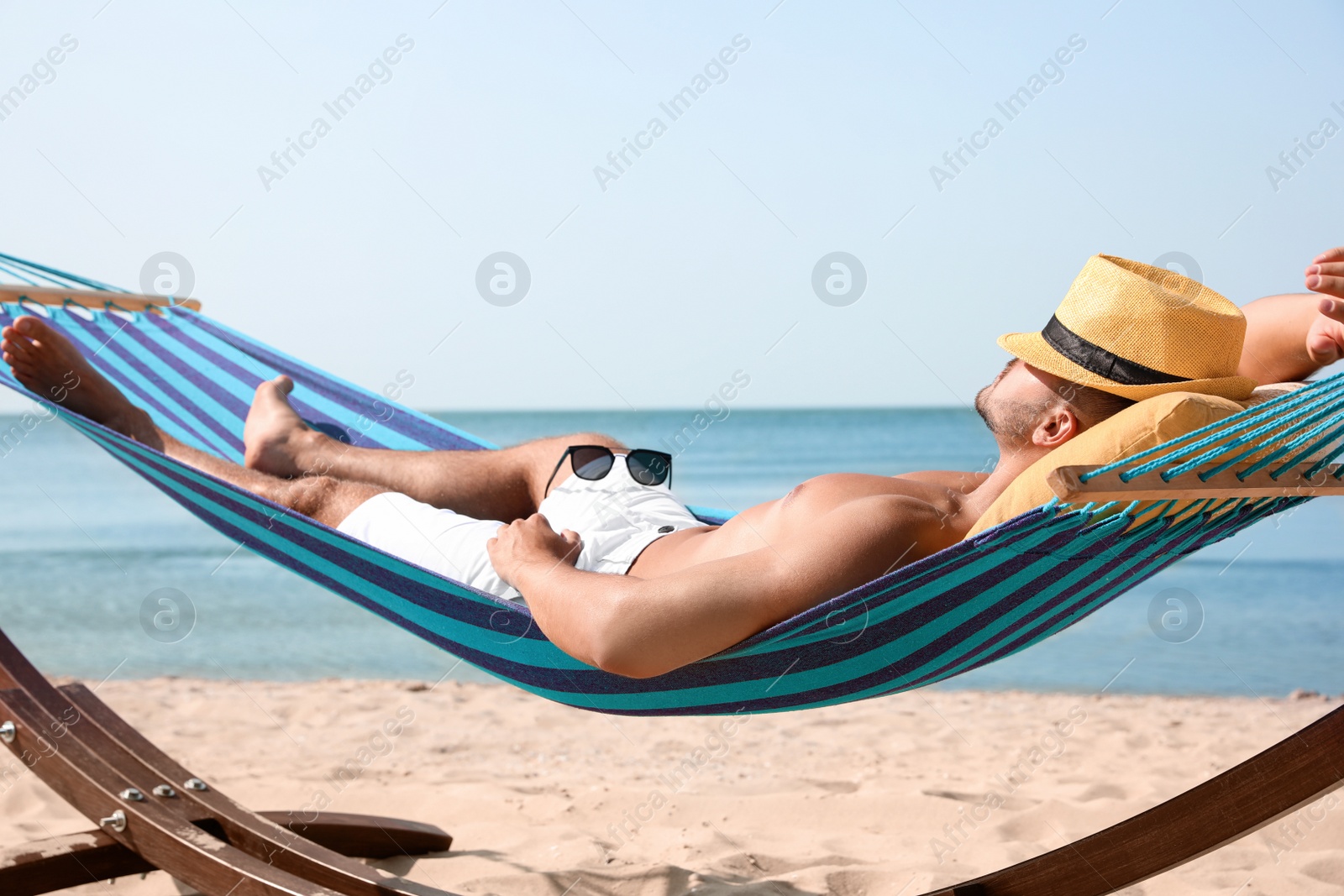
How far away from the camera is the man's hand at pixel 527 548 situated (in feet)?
5.40

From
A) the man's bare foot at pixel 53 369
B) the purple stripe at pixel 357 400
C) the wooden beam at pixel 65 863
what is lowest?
the wooden beam at pixel 65 863

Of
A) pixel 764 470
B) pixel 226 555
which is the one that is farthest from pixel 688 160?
pixel 226 555

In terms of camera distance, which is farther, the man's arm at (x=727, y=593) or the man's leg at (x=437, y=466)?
the man's leg at (x=437, y=466)

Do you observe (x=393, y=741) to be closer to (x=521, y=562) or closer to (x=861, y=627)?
(x=521, y=562)

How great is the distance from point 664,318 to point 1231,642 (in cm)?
619

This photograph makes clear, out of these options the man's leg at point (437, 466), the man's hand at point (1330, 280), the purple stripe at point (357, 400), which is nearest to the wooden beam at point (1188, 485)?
the man's hand at point (1330, 280)

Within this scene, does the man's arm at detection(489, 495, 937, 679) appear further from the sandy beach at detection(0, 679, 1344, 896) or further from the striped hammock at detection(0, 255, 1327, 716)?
the sandy beach at detection(0, 679, 1344, 896)

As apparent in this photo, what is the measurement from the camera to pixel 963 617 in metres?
1.45

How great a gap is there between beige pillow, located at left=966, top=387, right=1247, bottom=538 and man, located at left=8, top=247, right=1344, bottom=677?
0.38ft

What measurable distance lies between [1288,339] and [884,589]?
80 cm

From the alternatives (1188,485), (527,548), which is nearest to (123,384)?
(527,548)

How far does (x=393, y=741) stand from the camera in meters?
3.40

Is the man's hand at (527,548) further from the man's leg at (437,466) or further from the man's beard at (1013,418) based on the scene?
the man's beard at (1013,418)

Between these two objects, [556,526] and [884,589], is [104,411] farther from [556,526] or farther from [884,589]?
[884,589]
